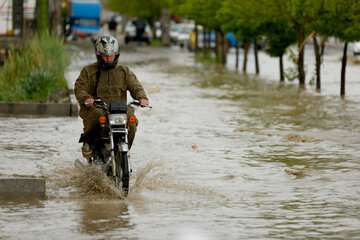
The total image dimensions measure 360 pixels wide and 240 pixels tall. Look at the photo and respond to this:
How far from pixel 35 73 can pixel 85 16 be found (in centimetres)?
6646

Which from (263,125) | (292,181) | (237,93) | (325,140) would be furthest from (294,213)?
(237,93)

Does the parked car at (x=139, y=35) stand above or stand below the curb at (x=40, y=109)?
below

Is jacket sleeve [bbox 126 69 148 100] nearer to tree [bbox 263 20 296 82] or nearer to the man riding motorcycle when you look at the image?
the man riding motorcycle

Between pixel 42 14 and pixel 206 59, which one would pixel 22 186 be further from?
pixel 206 59

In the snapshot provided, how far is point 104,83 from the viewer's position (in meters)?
13.0

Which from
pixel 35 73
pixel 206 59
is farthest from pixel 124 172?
pixel 206 59

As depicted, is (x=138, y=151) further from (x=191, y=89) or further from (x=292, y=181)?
(x=191, y=89)

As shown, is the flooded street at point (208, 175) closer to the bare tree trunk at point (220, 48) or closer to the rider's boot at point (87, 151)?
the rider's boot at point (87, 151)

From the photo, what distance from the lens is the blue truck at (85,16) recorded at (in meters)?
89.4

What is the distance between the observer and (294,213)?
37.7 feet

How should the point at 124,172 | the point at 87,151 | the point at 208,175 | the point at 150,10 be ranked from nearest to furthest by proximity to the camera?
the point at 124,172 → the point at 87,151 → the point at 208,175 → the point at 150,10

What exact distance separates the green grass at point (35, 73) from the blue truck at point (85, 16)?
62558 millimetres

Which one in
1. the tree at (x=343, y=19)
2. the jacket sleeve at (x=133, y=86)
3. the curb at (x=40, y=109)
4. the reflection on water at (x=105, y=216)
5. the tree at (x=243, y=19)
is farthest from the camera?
the tree at (x=243, y=19)

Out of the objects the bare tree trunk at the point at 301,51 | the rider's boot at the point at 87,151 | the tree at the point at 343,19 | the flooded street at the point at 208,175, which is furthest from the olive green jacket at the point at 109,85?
the bare tree trunk at the point at 301,51
